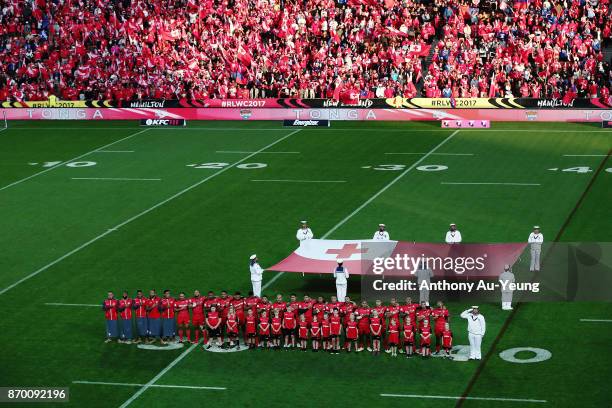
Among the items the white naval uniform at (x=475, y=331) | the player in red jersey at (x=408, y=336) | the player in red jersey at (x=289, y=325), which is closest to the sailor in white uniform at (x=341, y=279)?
the player in red jersey at (x=289, y=325)

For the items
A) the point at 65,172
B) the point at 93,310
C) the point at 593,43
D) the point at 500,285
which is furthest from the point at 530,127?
the point at 93,310

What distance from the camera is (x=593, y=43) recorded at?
177ft

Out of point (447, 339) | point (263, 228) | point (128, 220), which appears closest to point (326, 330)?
point (447, 339)

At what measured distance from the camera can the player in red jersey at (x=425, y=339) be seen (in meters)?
25.7

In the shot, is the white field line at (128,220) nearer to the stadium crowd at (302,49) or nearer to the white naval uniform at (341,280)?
the stadium crowd at (302,49)

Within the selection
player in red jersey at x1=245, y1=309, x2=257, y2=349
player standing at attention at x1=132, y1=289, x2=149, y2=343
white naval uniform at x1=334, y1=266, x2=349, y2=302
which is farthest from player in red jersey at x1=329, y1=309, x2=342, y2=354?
player standing at attention at x1=132, y1=289, x2=149, y2=343

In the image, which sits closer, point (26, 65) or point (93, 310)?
point (93, 310)

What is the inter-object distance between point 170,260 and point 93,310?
4.44 meters

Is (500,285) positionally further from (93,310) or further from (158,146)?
(158,146)

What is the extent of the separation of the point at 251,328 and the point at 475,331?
502cm

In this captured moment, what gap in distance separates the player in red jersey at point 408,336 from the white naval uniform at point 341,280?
342 cm

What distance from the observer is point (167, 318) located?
27.3m

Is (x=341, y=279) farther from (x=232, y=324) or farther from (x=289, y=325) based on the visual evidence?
(x=232, y=324)

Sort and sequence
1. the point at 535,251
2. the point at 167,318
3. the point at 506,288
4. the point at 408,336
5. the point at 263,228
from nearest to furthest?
the point at 408,336, the point at 167,318, the point at 506,288, the point at 535,251, the point at 263,228
